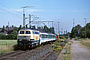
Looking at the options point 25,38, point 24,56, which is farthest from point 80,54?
point 25,38

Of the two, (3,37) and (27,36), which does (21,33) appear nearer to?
(27,36)

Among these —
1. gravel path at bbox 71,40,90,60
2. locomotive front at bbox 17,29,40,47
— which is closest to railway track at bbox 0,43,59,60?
locomotive front at bbox 17,29,40,47

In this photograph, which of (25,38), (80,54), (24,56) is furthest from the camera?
(25,38)

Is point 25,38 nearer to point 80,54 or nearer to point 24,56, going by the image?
point 24,56

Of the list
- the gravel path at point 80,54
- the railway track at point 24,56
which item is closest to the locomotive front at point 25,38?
the railway track at point 24,56

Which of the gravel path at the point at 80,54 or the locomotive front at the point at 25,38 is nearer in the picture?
the gravel path at the point at 80,54

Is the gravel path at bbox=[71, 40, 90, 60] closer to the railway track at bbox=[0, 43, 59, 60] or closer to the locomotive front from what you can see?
the railway track at bbox=[0, 43, 59, 60]

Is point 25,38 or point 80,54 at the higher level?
point 25,38

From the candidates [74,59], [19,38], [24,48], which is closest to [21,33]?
[19,38]

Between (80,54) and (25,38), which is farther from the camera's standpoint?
(25,38)

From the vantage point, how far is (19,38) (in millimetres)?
21516

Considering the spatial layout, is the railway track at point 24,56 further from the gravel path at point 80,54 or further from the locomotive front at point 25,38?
the gravel path at point 80,54

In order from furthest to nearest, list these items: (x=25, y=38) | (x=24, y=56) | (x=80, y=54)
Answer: (x=25, y=38) < (x=80, y=54) < (x=24, y=56)

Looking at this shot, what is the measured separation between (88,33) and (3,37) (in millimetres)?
51582
